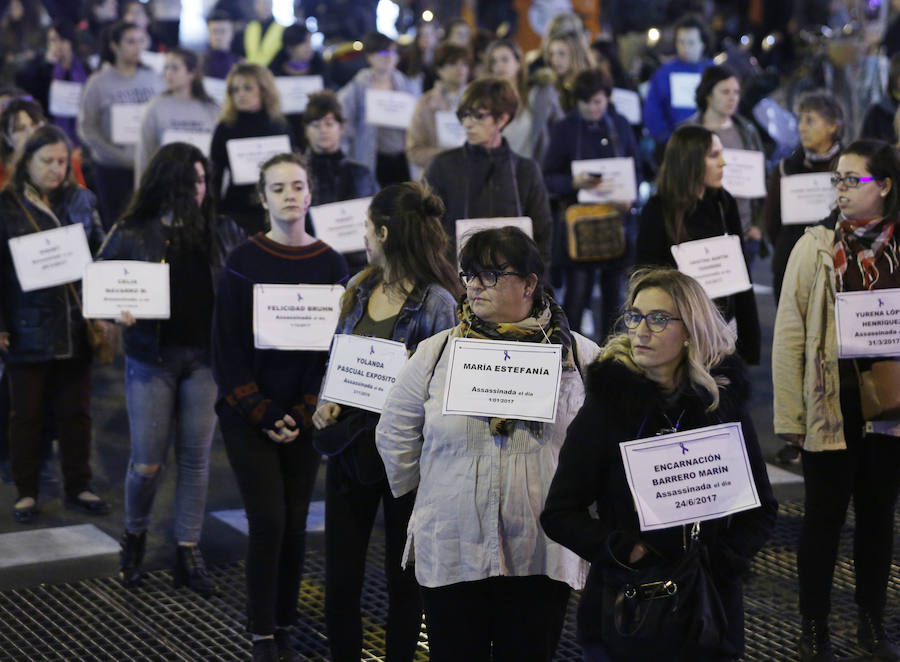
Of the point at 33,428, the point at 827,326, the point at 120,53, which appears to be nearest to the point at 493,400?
the point at 827,326

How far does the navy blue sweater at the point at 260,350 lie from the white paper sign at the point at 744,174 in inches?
137

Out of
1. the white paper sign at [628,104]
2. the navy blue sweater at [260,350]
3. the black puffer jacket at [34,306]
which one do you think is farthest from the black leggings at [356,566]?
the white paper sign at [628,104]

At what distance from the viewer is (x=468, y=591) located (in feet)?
12.9

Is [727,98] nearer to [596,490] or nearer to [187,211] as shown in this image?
[187,211]

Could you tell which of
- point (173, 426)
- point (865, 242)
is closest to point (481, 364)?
point (865, 242)

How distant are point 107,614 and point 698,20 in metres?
7.18

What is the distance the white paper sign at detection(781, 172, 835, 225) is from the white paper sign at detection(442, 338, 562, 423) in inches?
160

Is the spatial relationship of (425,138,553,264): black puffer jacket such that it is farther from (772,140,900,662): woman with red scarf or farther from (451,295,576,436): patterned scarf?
(451,295,576,436): patterned scarf

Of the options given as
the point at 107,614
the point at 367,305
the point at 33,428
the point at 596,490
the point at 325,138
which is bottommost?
the point at 107,614

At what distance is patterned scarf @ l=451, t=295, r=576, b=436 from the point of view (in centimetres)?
390

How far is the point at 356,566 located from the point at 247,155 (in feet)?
15.0

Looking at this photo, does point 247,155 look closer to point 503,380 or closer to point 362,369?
point 362,369

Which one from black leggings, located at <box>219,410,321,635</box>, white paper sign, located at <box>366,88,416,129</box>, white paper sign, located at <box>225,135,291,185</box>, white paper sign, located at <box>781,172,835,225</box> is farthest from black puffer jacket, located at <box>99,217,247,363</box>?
white paper sign, located at <box>366,88,416,129</box>

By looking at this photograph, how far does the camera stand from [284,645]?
17.3ft
